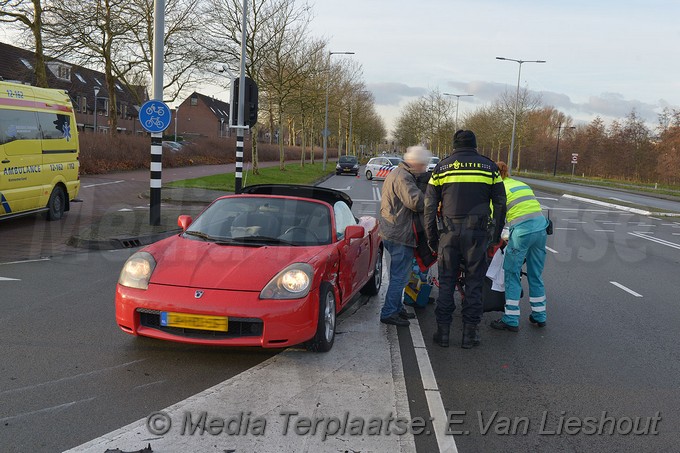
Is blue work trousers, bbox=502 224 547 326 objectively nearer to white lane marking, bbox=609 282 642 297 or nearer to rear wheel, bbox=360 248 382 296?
rear wheel, bbox=360 248 382 296

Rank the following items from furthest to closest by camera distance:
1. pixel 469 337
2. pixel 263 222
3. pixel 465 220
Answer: pixel 263 222
pixel 469 337
pixel 465 220

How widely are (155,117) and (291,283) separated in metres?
7.89

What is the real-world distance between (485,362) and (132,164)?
27.5 m

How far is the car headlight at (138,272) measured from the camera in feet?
15.4

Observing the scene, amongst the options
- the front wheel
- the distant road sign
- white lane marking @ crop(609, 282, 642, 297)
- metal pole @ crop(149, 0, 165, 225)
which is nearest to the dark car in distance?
metal pole @ crop(149, 0, 165, 225)

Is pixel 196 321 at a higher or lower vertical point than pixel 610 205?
higher

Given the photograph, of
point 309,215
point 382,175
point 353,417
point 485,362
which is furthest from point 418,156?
point 382,175

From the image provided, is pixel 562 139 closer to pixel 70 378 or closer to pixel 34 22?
pixel 34 22

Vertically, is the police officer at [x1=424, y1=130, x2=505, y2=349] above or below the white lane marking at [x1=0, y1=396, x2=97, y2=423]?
above

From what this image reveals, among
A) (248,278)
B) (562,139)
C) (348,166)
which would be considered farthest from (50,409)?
(562,139)

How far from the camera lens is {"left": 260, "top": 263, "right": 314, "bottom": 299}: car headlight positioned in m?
4.55

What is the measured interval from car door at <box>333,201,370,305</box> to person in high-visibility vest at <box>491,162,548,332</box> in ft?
4.93

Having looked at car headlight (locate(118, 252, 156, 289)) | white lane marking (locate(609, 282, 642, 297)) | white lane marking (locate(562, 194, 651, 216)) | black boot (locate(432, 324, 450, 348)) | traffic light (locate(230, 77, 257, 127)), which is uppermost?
traffic light (locate(230, 77, 257, 127))

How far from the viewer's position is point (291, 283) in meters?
4.64
